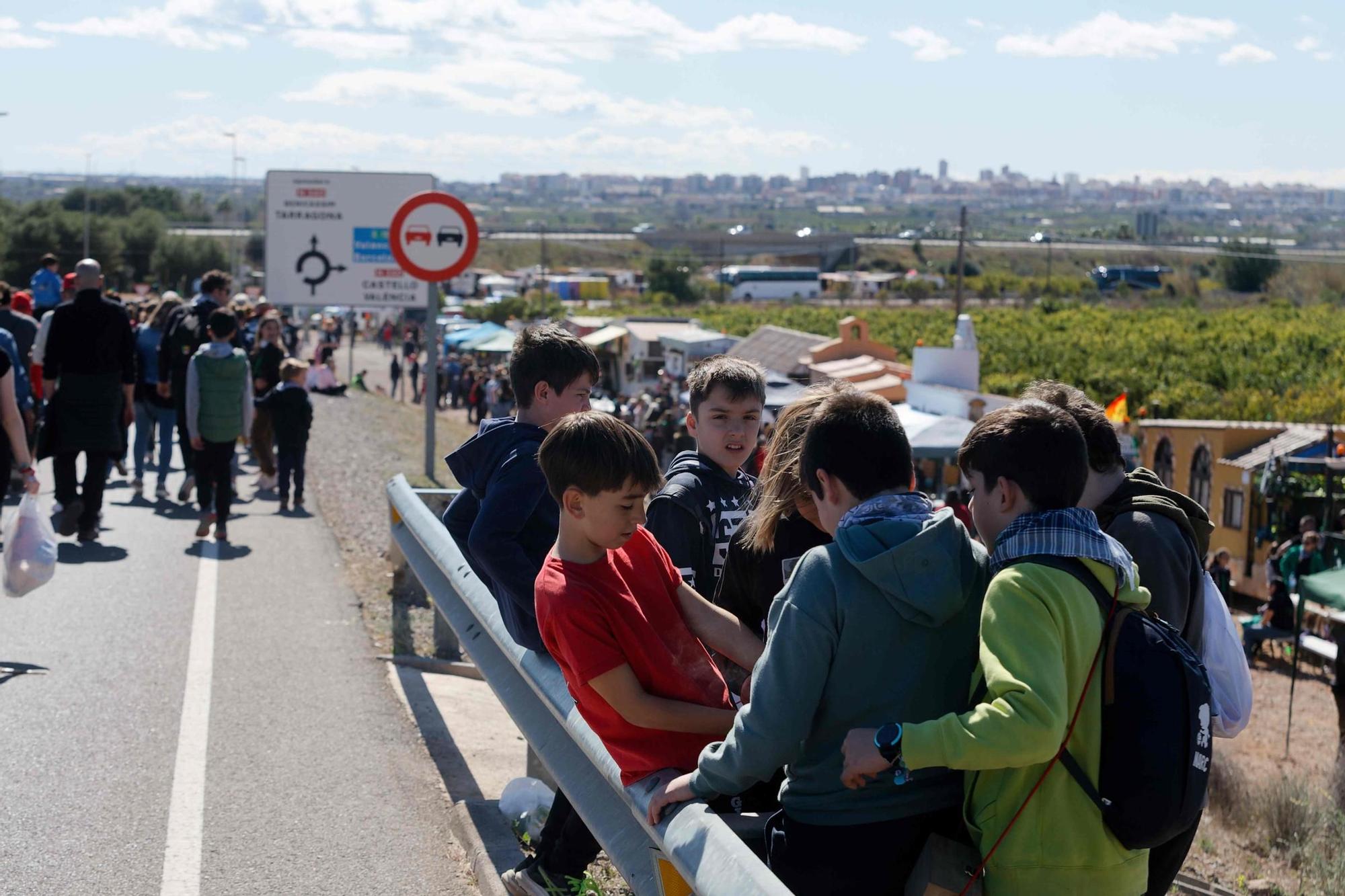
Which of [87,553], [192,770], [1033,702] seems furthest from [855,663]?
[87,553]

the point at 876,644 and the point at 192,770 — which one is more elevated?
the point at 876,644

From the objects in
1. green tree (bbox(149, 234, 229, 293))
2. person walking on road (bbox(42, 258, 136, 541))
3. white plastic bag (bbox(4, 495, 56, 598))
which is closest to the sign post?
person walking on road (bbox(42, 258, 136, 541))

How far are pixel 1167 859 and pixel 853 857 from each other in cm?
68

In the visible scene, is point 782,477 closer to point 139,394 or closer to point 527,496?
point 527,496

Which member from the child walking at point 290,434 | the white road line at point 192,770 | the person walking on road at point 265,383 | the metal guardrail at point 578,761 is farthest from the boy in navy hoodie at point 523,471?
Answer: the person walking on road at point 265,383

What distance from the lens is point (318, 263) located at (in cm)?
2002

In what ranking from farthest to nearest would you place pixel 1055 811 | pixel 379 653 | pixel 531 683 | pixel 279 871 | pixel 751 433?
pixel 379 653 < pixel 279 871 < pixel 751 433 < pixel 531 683 < pixel 1055 811

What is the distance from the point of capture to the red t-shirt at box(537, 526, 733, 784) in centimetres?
321

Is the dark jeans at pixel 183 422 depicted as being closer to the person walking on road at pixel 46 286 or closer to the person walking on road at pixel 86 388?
the person walking on road at pixel 86 388

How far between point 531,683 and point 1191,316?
311 ft

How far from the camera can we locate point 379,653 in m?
7.29

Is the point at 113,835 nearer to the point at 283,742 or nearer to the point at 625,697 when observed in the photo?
the point at 283,742

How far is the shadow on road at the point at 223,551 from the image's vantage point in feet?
32.6

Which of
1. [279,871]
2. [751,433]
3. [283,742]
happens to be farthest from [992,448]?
[283,742]
